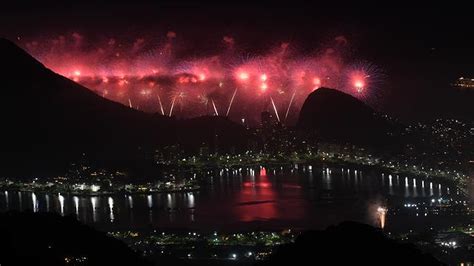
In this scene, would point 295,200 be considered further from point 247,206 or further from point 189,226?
point 189,226

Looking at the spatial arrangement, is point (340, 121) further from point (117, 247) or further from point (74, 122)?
point (117, 247)

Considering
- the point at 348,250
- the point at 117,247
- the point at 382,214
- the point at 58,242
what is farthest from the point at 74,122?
the point at 348,250

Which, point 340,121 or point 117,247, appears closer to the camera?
point 117,247

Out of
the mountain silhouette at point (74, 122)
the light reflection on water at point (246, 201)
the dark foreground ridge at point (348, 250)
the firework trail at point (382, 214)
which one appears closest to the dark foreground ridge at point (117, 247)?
the dark foreground ridge at point (348, 250)

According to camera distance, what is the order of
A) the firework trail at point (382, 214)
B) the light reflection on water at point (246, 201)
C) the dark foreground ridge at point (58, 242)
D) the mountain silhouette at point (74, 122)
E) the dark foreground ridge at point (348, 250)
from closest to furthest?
1. the dark foreground ridge at point (348, 250)
2. the dark foreground ridge at point (58, 242)
3. the firework trail at point (382, 214)
4. the light reflection on water at point (246, 201)
5. the mountain silhouette at point (74, 122)

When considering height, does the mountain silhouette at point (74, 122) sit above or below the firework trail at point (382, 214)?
above

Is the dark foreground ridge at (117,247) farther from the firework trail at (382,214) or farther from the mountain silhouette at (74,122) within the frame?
the mountain silhouette at (74,122)
